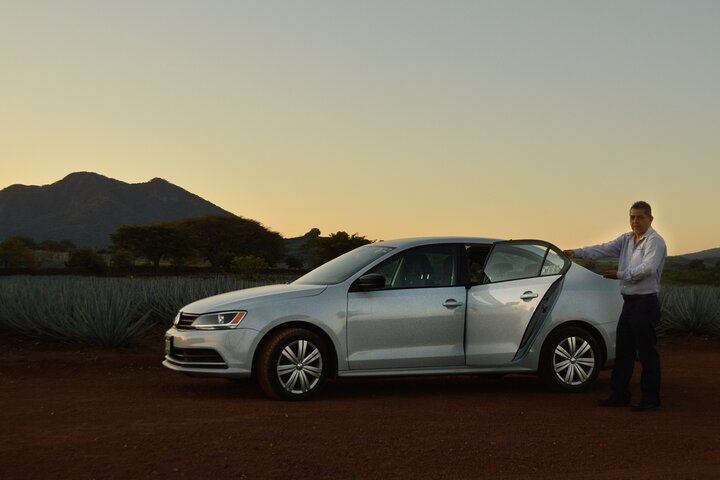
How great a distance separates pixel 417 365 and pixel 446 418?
54.6 inches

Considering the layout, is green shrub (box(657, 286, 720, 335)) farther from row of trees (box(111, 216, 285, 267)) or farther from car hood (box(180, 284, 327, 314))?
row of trees (box(111, 216, 285, 267))

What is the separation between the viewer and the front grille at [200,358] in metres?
10.1

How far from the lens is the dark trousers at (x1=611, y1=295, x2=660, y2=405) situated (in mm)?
9922

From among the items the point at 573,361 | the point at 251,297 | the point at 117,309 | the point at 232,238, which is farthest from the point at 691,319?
the point at 232,238

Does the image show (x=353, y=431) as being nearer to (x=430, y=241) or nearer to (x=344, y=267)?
(x=344, y=267)

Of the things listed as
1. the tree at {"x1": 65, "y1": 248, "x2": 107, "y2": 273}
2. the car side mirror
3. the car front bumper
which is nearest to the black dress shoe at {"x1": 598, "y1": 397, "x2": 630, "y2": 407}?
the car side mirror

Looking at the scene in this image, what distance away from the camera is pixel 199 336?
33.4 feet

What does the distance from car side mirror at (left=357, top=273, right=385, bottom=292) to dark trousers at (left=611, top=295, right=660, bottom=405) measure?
2.45 m

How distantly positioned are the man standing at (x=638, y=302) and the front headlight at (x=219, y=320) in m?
3.68

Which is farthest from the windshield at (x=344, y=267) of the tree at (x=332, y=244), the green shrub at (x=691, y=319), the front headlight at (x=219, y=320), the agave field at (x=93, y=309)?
the tree at (x=332, y=244)

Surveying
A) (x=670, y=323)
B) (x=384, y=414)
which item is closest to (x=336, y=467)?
(x=384, y=414)

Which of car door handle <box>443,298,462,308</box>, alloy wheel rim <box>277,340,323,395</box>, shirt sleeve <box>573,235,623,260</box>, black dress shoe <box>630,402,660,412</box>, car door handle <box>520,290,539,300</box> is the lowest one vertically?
black dress shoe <box>630,402,660,412</box>

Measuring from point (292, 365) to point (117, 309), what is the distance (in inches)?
268

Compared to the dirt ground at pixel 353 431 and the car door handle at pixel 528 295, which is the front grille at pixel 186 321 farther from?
the car door handle at pixel 528 295
